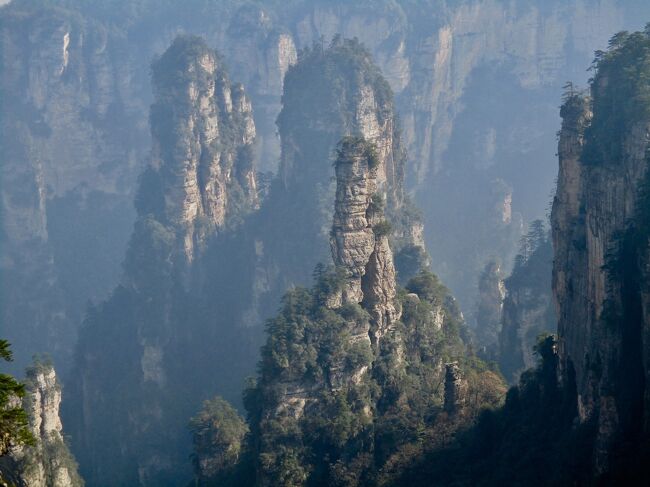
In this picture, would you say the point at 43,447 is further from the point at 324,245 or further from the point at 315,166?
the point at 315,166

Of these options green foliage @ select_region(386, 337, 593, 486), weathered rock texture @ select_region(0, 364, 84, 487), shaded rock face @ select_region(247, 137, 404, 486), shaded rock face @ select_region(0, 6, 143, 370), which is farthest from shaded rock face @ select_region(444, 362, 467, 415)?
shaded rock face @ select_region(0, 6, 143, 370)

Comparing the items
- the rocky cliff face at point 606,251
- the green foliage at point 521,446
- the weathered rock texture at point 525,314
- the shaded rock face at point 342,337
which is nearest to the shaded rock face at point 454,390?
the green foliage at point 521,446

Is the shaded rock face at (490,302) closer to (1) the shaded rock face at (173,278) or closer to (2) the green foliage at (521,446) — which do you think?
(1) the shaded rock face at (173,278)

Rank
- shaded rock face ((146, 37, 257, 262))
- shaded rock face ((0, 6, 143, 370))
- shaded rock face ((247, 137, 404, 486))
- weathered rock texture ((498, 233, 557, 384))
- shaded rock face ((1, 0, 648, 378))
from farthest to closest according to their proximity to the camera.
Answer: shaded rock face ((1, 0, 648, 378)), shaded rock face ((0, 6, 143, 370)), shaded rock face ((146, 37, 257, 262)), weathered rock texture ((498, 233, 557, 384)), shaded rock face ((247, 137, 404, 486))

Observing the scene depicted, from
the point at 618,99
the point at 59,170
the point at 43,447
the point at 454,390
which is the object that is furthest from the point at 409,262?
the point at 59,170

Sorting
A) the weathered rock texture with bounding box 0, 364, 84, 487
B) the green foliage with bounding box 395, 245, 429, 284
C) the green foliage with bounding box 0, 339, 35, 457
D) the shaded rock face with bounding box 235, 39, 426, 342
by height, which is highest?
the shaded rock face with bounding box 235, 39, 426, 342

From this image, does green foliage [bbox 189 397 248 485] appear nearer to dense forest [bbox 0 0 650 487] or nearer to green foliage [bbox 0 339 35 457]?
dense forest [bbox 0 0 650 487]
